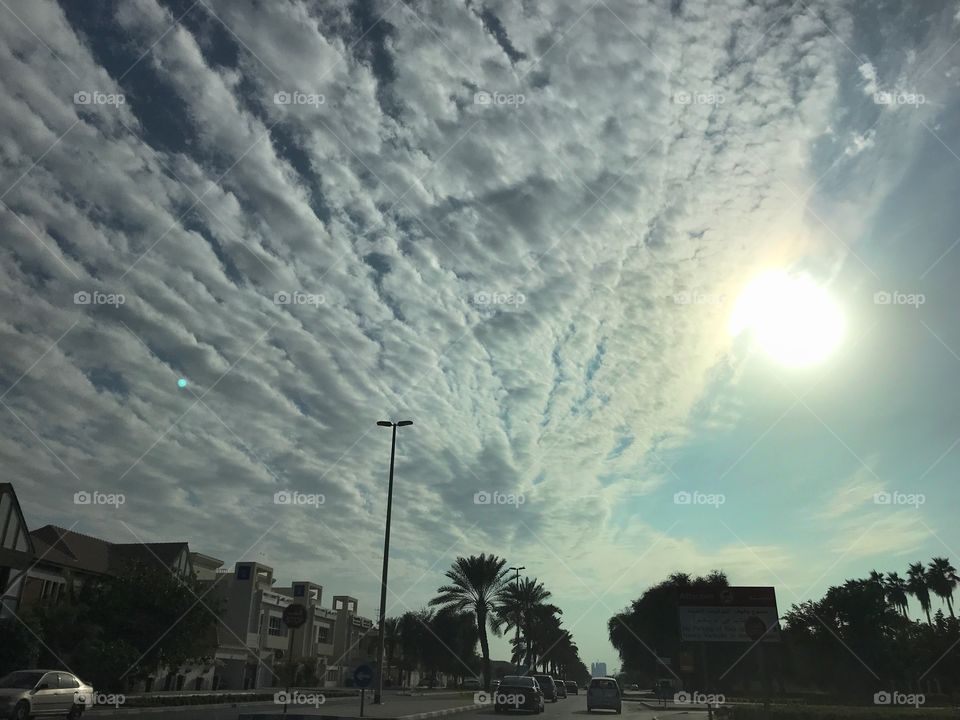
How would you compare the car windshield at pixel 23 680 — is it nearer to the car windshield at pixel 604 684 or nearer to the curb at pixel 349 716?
the curb at pixel 349 716

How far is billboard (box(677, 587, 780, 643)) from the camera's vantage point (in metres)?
32.0

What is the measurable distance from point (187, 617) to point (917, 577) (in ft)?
272

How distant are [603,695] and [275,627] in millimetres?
37231

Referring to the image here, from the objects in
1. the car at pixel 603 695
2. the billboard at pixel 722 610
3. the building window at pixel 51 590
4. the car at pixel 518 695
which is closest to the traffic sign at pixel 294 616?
the car at pixel 518 695

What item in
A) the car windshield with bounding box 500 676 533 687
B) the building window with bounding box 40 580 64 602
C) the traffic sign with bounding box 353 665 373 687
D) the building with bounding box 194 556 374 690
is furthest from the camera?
the building with bounding box 194 556 374 690

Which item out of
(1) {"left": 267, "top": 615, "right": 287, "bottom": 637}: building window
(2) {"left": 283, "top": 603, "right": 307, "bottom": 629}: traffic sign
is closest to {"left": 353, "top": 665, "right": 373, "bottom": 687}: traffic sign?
(2) {"left": 283, "top": 603, "right": 307, "bottom": 629}: traffic sign

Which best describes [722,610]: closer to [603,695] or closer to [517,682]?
[603,695]

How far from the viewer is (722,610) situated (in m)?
33.5

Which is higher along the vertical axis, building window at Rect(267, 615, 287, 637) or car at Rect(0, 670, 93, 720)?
building window at Rect(267, 615, 287, 637)

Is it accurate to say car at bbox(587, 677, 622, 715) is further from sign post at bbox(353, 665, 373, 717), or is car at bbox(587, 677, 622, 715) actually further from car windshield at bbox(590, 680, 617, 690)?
sign post at bbox(353, 665, 373, 717)

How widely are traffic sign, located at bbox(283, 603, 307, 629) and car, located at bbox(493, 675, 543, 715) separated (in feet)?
53.7

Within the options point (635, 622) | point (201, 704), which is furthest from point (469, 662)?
point (201, 704)

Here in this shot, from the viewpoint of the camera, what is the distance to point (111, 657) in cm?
3141

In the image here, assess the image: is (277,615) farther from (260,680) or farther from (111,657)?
(111,657)
